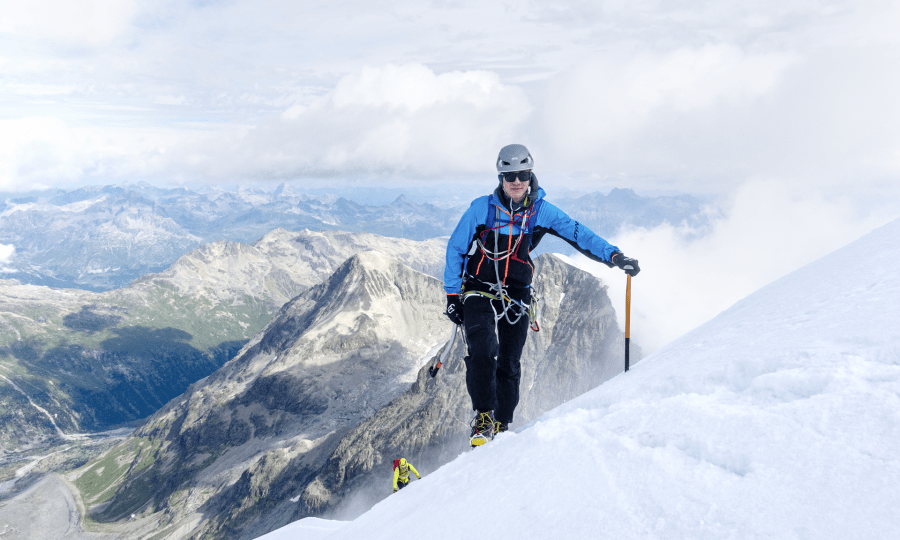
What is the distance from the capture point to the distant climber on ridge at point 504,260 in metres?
10.2

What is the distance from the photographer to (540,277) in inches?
6260

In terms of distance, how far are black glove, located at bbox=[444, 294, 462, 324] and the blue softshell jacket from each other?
0.19 metres

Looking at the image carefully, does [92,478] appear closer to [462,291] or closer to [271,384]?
[271,384]

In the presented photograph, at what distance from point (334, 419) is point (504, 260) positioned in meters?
164

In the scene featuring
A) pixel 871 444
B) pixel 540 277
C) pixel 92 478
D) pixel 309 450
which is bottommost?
pixel 92 478

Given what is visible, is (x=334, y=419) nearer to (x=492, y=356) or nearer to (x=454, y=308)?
(x=454, y=308)

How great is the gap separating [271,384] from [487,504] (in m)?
190

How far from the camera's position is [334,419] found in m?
159

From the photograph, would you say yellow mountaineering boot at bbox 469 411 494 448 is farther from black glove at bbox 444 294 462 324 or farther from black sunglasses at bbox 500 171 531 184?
black sunglasses at bbox 500 171 531 184

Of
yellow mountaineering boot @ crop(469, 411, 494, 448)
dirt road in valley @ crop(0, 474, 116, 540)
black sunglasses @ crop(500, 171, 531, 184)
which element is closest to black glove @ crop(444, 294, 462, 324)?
yellow mountaineering boot @ crop(469, 411, 494, 448)

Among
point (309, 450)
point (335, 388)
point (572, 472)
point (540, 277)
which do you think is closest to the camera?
Result: point (572, 472)

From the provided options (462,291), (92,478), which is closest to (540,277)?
(462,291)

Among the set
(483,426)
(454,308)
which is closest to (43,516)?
(483,426)

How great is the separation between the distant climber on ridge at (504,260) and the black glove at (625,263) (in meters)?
0.03
